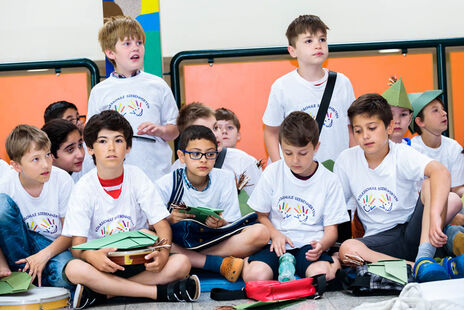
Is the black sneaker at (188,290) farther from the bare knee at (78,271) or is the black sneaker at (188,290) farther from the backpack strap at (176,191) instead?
the backpack strap at (176,191)

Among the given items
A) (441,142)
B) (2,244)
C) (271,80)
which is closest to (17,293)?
(2,244)

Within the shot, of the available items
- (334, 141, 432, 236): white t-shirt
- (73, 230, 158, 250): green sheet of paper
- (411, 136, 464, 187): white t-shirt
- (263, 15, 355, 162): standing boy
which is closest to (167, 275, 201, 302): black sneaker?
(73, 230, 158, 250): green sheet of paper

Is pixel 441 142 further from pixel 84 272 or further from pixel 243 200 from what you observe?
pixel 84 272

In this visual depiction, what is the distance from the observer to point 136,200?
3.17m

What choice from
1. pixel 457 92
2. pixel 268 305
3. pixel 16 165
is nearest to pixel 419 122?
pixel 457 92

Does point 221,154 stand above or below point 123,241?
above

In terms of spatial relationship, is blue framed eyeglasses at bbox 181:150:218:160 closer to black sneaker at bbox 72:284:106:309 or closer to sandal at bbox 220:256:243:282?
sandal at bbox 220:256:243:282

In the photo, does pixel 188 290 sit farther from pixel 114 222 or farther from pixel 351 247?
pixel 351 247

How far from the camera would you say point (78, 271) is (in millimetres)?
2885

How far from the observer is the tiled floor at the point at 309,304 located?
262 cm

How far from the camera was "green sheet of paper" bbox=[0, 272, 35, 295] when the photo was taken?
284 cm

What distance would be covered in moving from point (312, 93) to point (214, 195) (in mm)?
943

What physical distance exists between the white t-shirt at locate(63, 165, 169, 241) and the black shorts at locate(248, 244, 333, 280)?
1.78 ft

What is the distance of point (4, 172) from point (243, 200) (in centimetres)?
152
